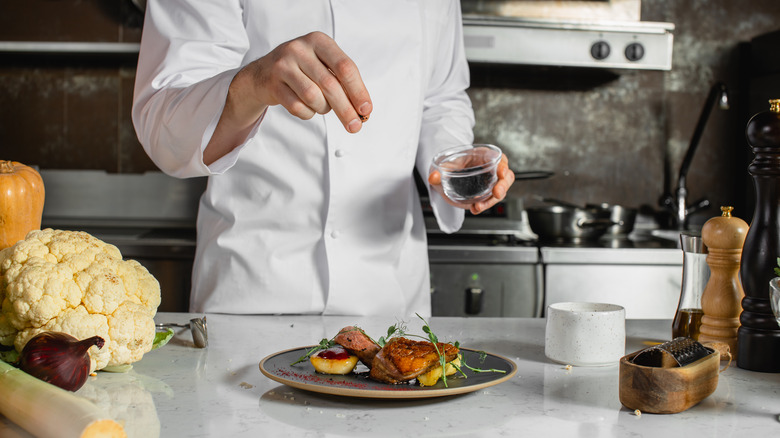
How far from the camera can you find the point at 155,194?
2727 millimetres

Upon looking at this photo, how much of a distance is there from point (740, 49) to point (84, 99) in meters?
2.62

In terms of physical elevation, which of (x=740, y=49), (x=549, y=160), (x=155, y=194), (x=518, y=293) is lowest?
(x=518, y=293)

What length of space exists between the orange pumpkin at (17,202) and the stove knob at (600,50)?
195 centimetres

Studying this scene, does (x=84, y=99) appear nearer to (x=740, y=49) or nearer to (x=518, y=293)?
(x=518, y=293)

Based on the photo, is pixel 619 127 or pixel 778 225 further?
pixel 619 127

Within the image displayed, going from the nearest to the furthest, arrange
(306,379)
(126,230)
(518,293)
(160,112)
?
(306,379) < (160,112) < (518,293) < (126,230)

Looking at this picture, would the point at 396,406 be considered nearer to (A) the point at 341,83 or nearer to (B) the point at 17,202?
(A) the point at 341,83

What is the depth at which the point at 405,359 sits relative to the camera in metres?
0.78

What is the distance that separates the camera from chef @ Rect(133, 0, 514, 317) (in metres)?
1.29

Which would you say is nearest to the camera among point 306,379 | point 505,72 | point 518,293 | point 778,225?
point 306,379

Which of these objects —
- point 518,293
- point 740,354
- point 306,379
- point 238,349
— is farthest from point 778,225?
point 518,293

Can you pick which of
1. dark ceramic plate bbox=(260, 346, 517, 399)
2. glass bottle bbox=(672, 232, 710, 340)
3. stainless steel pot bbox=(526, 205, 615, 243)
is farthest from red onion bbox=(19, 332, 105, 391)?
stainless steel pot bbox=(526, 205, 615, 243)

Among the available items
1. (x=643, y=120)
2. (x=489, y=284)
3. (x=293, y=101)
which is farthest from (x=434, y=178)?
(x=643, y=120)

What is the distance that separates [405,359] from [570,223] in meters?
1.72
